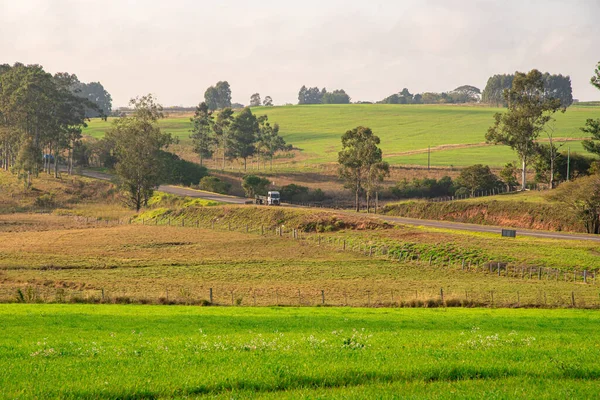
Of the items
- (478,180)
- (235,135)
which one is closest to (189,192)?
(478,180)

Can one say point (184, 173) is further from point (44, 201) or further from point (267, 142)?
point (267, 142)

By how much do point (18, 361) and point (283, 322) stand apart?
563 inches

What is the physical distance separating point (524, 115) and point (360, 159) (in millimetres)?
30347

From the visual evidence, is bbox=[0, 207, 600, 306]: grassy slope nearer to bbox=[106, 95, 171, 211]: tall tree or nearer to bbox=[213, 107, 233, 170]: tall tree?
bbox=[106, 95, 171, 211]: tall tree

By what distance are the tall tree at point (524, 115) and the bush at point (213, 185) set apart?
178 ft

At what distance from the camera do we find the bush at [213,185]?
463 feet

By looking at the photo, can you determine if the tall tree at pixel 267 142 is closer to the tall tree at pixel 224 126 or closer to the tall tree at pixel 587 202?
the tall tree at pixel 224 126

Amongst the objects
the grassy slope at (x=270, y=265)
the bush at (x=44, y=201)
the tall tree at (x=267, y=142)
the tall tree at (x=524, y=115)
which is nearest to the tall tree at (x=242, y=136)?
the tall tree at (x=267, y=142)

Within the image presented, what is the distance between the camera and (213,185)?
463 ft

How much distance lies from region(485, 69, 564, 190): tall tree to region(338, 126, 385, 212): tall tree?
853 inches

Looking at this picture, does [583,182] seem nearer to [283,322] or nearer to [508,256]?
[508,256]

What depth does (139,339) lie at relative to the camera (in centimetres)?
2114

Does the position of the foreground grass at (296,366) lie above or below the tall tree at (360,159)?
below

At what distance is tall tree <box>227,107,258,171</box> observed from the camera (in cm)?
18550
